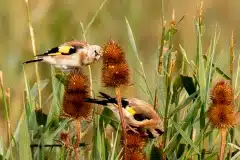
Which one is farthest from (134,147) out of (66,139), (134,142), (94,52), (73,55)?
(73,55)

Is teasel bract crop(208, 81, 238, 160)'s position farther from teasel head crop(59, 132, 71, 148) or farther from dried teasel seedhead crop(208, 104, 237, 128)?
teasel head crop(59, 132, 71, 148)

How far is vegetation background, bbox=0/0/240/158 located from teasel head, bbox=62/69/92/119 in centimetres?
224

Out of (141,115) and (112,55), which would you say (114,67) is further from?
(141,115)

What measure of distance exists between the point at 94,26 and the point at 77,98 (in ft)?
11.0

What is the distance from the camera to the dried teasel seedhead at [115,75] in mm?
2645

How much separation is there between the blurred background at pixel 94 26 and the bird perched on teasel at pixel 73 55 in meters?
0.64

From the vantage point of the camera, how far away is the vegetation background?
5496mm

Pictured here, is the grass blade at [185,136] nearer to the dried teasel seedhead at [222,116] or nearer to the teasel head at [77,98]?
the dried teasel seedhead at [222,116]

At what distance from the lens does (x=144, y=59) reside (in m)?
5.63

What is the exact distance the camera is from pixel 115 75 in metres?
2.64

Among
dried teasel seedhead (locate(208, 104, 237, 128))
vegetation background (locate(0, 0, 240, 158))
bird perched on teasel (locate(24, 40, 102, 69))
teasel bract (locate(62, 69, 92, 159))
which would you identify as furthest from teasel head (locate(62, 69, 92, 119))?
vegetation background (locate(0, 0, 240, 158))

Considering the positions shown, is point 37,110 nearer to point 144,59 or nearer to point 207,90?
point 207,90

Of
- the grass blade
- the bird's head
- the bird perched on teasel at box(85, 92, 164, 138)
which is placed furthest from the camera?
the bird's head

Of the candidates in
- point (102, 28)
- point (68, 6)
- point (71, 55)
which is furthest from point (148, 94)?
point (68, 6)
